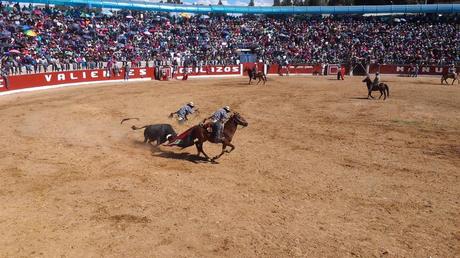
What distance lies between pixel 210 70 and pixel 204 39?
12698 millimetres

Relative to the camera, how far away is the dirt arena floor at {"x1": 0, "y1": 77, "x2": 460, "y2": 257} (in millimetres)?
8109

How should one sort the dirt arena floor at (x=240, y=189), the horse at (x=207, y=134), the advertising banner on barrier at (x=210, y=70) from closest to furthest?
the dirt arena floor at (x=240, y=189), the horse at (x=207, y=134), the advertising banner on barrier at (x=210, y=70)

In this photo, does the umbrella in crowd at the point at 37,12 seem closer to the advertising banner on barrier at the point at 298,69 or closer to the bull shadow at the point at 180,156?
the advertising banner on barrier at the point at 298,69

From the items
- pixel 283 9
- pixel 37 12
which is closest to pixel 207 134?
→ pixel 37 12

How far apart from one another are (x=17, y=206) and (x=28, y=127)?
9.22 m

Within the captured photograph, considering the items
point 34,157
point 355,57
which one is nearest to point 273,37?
point 355,57

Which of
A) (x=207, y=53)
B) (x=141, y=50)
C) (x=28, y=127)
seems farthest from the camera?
(x=207, y=53)

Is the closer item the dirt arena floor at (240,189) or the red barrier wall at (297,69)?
the dirt arena floor at (240,189)

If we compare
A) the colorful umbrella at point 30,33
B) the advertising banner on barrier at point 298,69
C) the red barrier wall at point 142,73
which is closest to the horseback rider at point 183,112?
the red barrier wall at point 142,73

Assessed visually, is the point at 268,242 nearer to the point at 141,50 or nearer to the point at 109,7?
the point at 141,50

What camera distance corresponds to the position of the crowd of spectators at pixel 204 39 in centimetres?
4028

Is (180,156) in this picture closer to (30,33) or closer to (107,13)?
(30,33)

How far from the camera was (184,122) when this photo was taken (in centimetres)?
1939

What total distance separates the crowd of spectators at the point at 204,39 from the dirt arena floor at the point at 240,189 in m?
21.0
